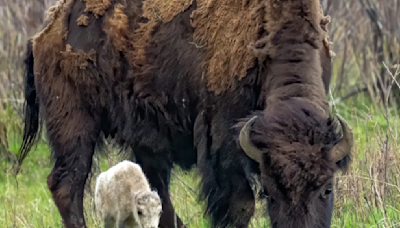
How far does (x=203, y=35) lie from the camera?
541 cm

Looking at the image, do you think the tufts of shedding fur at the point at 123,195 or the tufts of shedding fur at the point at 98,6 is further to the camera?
the tufts of shedding fur at the point at 98,6

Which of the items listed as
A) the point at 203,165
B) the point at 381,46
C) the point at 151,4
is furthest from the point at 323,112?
the point at 381,46

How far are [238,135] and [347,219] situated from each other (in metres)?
1.44

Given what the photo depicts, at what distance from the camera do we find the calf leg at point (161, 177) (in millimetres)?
6305

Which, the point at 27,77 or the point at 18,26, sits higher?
the point at 27,77

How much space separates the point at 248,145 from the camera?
4.52 m

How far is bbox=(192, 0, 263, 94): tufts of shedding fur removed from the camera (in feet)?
16.8

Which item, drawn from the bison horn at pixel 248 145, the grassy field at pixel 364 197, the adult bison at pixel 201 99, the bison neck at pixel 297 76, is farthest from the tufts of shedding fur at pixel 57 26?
the bison horn at pixel 248 145

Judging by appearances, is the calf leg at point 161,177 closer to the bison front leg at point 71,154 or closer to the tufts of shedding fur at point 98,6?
the bison front leg at point 71,154

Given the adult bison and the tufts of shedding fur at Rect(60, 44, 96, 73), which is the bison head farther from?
the tufts of shedding fur at Rect(60, 44, 96, 73)

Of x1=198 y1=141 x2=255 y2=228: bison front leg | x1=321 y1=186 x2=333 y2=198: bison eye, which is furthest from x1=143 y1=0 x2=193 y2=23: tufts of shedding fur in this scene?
x1=321 y1=186 x2=333 y2=198: bison eye

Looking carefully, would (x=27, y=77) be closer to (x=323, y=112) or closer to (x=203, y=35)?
(x=203, y=35)

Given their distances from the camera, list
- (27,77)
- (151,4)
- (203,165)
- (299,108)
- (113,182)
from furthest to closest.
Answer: (27,77)
(151,4)
(203,165)
(113,182)
(299,108)

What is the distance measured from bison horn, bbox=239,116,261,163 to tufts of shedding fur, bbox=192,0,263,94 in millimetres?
649
